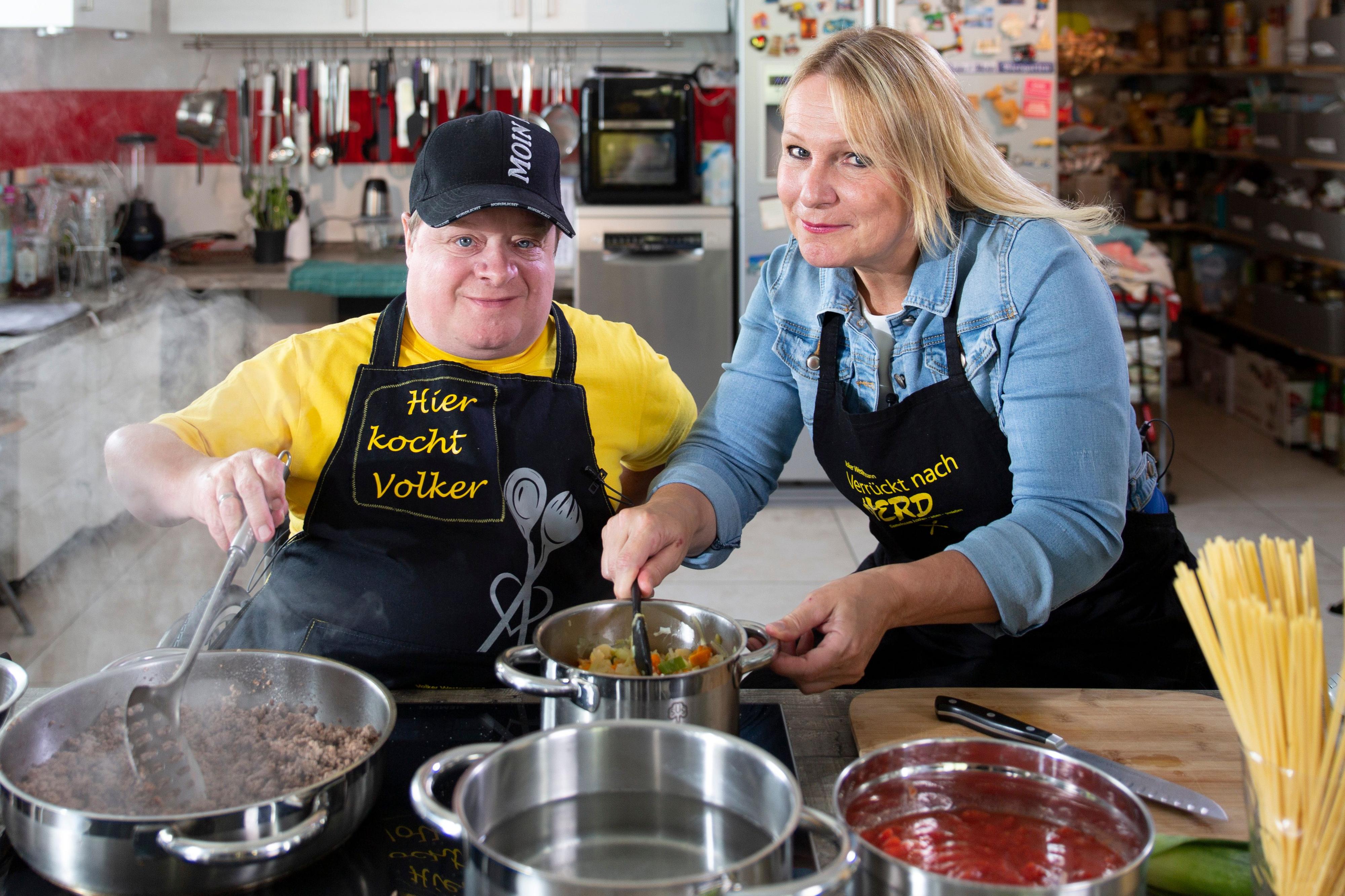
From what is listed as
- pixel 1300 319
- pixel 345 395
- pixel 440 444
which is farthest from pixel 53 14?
pixel 1300 319

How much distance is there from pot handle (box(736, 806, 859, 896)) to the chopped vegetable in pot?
1.02 ft

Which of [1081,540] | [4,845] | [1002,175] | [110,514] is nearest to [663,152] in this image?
[110,514]

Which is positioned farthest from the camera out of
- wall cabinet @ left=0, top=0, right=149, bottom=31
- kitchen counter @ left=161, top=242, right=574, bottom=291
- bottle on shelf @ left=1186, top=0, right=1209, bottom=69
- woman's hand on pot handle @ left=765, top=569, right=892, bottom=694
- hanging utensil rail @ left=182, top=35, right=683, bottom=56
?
bottle on shelf @ left=1186, top=0, right=1209, bottom=69

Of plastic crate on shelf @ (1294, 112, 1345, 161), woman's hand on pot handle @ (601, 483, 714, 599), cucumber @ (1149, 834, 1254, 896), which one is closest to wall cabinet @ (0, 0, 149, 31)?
woman's hand on pot handle @ (601, 483, 714, 599)

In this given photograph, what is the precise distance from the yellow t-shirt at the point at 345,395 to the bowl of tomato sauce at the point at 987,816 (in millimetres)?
808

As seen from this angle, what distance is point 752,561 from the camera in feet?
12.8

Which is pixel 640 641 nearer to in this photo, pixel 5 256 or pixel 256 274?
pixel 5 256

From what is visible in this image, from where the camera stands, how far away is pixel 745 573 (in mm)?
3785

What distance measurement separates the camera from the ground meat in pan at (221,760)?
88cm

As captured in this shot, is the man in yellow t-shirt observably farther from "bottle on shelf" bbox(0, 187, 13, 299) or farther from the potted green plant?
the potted green plant

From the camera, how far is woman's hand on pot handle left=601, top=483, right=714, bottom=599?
1.21 m

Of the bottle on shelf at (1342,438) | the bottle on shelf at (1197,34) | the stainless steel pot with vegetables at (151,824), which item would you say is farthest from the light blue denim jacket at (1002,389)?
the bottle on shelf at (1197,34)

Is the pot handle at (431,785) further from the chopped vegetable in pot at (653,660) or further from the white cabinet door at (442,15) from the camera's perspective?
the white cabinet door at (442,15)

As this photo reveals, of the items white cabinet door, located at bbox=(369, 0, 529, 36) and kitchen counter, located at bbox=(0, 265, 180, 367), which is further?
white cabinet door, located at bbox=(369, 0, 529, 36)
